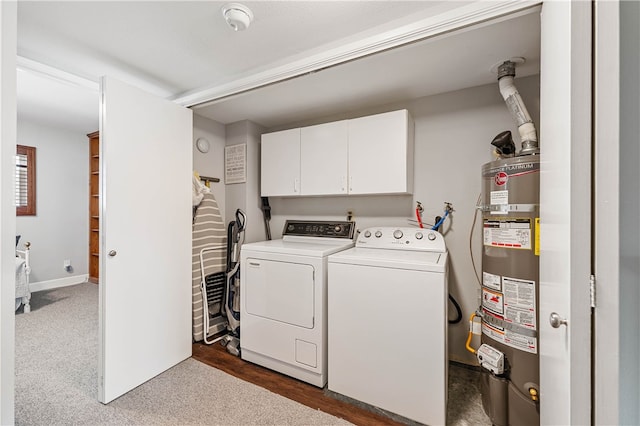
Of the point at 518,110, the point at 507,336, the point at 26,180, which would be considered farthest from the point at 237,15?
the point at 26,180

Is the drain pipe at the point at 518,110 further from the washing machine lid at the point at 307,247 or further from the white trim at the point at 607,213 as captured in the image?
the washing machine lid at the point at 307,247

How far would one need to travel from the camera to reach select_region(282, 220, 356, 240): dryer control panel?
8.45ft

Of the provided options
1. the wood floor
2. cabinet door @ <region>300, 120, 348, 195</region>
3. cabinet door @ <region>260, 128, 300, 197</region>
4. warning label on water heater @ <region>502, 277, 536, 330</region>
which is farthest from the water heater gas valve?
cabinet door @ <region>260, 128, 300, 197</region>

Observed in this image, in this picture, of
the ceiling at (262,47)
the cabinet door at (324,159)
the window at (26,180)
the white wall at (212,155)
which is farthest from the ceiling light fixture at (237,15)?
the window at (26,180)

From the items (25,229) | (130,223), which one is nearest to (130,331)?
(130,223)

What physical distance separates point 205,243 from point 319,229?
1137mm

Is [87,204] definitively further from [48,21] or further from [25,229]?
[48,21]

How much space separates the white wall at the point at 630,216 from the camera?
0.73 metres

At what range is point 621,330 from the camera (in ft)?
2.45

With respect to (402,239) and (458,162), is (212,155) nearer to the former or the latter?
(402,239)

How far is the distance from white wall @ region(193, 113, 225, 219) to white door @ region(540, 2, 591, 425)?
2801 millimetres

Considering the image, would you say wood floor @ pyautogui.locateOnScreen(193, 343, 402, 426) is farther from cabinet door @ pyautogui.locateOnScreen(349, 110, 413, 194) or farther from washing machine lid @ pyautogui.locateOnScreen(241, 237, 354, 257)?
cabinet door @ pyautogui.locateOnScreen(349, 110, 413, 194)

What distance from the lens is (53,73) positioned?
191 centimetres

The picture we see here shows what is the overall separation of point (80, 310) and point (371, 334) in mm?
3601
